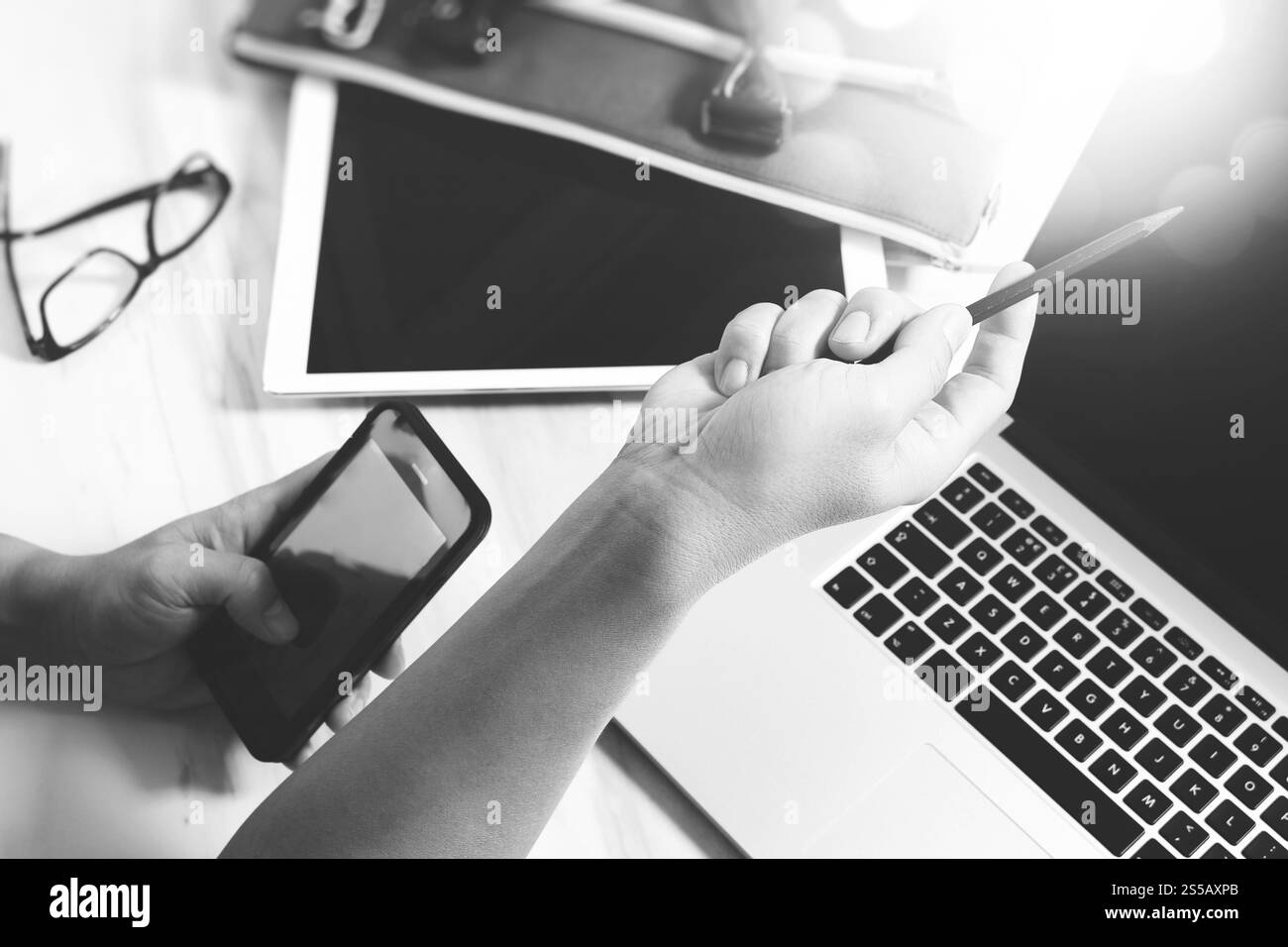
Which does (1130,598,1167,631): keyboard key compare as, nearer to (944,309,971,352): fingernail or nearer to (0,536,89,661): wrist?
(944,309,971,352): fingernail

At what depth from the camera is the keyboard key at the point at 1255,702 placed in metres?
0.55

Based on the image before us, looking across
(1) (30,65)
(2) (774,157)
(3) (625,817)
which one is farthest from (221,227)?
(3) (625,817)

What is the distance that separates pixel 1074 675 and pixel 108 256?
698mm

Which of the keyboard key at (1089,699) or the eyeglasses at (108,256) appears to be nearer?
the keyboard key at (1089,699)

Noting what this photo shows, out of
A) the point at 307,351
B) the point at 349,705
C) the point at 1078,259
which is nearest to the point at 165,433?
the point at 307,351

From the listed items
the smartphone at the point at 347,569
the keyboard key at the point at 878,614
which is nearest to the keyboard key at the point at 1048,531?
the keyboard key at the point at 878,614

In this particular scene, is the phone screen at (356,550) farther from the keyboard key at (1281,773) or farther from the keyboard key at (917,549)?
the keyboard key at (1281,773)

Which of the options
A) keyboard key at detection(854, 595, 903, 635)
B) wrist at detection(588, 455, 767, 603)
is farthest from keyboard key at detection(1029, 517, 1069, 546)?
wrist at detection(588, 455, 767, 603)

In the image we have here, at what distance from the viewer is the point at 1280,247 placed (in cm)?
50

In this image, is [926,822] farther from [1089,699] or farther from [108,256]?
[108,256]

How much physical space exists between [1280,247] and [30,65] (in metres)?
0.88

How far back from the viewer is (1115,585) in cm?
58
